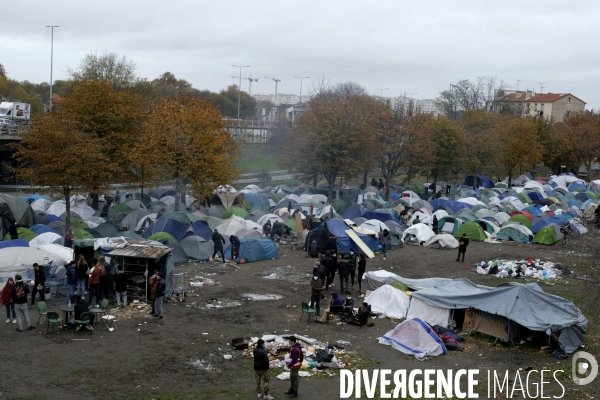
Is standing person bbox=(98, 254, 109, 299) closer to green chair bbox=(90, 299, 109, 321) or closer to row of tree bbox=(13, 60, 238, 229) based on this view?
green chair bbox=(90, 299, 109, 321)

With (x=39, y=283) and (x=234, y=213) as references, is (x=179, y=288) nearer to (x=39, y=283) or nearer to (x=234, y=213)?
(x=39, y=283)

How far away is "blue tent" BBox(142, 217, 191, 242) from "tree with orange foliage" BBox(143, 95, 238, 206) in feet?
15.6

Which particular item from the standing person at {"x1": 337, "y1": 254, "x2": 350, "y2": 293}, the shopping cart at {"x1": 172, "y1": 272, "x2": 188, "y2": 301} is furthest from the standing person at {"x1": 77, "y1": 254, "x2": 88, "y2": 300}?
the standing person at {"x1": 337, "y1": 254, "x2": 350, "y2": 293}

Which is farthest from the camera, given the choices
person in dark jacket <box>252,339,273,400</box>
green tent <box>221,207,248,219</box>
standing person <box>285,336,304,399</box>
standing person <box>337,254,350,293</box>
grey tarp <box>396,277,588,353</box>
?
green tent <box>221,207,248,219</box>

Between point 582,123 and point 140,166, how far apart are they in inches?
2216

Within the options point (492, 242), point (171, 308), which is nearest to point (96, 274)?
point (171, 308)

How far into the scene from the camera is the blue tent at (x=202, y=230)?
26.0m

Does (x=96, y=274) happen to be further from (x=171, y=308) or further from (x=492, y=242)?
(x=492, y=242)

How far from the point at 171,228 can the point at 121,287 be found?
28.2 ft

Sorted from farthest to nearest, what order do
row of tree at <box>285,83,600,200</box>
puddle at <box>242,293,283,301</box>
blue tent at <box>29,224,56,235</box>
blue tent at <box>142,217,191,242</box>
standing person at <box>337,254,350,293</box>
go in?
row of tree at <box>285,83,600,200</box>, blue tent at <box>142,217,191,242</box>, blue tent at <box>29,224,56,235</box>, standing person at <box>337,254,350,293</box>, puddle at <box>242,293,283,301</box>

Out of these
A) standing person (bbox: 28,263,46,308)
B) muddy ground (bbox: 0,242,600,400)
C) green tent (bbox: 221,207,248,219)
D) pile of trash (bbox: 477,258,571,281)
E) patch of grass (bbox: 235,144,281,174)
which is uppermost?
patch of grass (bbox: 235,144,281,174)

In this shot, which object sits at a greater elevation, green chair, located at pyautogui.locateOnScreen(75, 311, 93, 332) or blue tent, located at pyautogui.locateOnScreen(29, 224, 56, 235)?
blue tent, located at pyautogui.locateOnScreen(29, 224, 56, 235)

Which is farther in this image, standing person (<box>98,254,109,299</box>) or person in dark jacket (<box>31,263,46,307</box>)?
standing person (<box>98,254,109,299</box>)

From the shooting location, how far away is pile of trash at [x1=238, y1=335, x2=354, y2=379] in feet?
43.0
